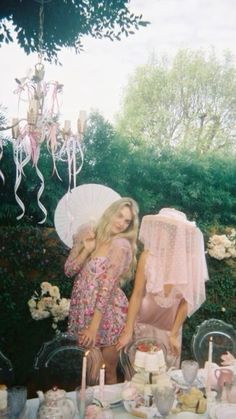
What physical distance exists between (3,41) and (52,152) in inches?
33.1

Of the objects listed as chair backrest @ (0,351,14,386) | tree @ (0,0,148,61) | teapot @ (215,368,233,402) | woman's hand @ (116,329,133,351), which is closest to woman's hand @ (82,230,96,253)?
woman's hand @ (116,329,133,351)

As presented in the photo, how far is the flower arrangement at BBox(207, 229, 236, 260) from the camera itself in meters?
3.98

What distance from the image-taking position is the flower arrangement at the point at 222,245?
13.0 feet

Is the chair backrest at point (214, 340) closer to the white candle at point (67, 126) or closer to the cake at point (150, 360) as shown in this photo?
the cake at point (150, 360)

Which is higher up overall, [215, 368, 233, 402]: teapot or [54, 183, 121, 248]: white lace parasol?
[54, 183, 121, 248]: white lace parasol

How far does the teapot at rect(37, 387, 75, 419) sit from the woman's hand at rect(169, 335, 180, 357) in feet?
5.35

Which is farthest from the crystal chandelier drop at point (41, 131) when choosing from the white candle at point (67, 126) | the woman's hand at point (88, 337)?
the woman's hand at point (88, 337)

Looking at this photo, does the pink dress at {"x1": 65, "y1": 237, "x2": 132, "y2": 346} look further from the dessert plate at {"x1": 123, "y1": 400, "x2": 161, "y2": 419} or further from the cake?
the dessert plate at {"x1": 123, "y1": 400, "x2": 161, "y2": 419}

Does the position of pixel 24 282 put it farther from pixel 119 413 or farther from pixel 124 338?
pixel 119 413

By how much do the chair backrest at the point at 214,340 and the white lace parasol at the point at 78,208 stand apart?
1.03 meters

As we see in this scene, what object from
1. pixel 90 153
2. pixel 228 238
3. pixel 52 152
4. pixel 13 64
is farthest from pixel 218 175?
pixel 13 64

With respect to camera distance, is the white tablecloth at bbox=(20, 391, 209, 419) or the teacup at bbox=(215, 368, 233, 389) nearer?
the white tablecloth at bbox=(20, 391, 209, 419)

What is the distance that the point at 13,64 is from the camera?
3.39 meters

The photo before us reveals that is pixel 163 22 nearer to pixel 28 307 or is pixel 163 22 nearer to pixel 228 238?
pixel 228 238
